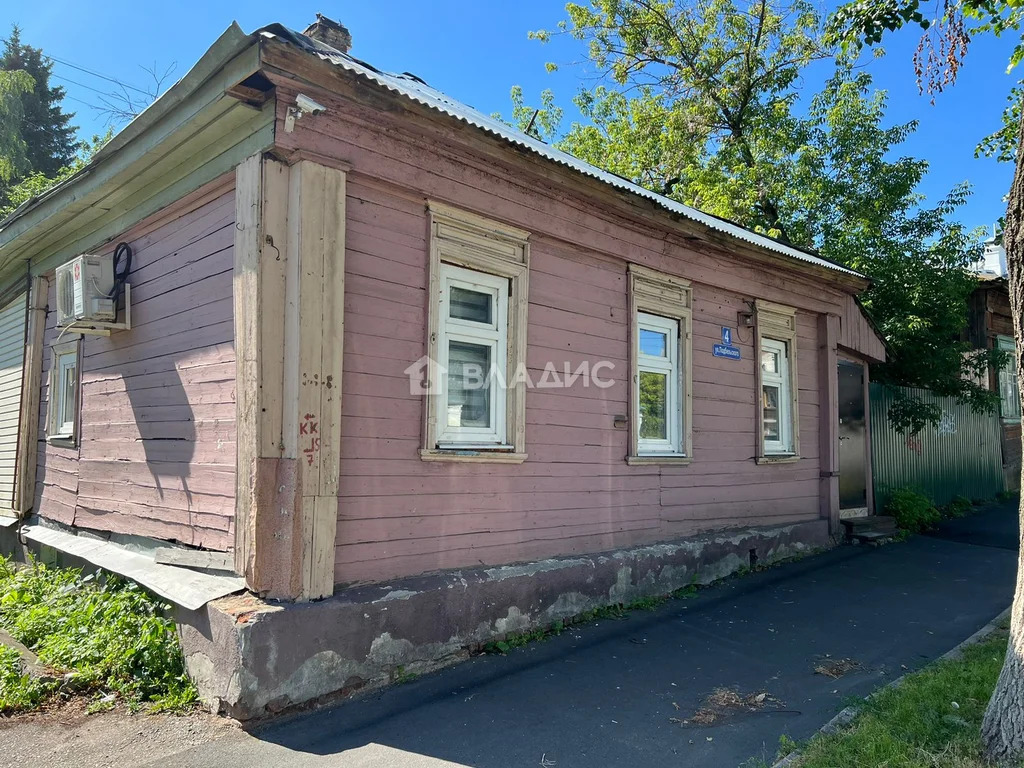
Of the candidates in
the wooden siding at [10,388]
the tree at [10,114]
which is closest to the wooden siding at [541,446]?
the wooden siding at [10,388]

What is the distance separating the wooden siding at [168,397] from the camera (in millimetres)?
4574

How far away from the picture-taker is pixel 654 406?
6.97 m

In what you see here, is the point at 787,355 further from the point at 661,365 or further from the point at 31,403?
the point at 31,403

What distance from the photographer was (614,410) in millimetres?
6324

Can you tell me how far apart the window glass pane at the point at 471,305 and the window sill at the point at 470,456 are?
3.30 ft

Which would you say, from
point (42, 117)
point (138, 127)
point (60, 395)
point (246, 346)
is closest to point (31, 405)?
point (60, 395)

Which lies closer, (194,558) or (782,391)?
(194,558)

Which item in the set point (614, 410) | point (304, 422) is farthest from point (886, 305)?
point (304, 422)

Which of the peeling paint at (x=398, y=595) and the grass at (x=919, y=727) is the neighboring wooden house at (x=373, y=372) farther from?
the grass at (x=919, y=727)

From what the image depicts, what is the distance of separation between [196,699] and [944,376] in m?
11.8

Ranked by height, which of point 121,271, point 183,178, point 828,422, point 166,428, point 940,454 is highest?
point 183,178

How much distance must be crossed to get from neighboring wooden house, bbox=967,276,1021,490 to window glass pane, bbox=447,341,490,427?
44.2 feet

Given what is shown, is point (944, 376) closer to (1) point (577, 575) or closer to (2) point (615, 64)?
(1) point (577, 575)

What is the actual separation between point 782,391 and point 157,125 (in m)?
7.28
